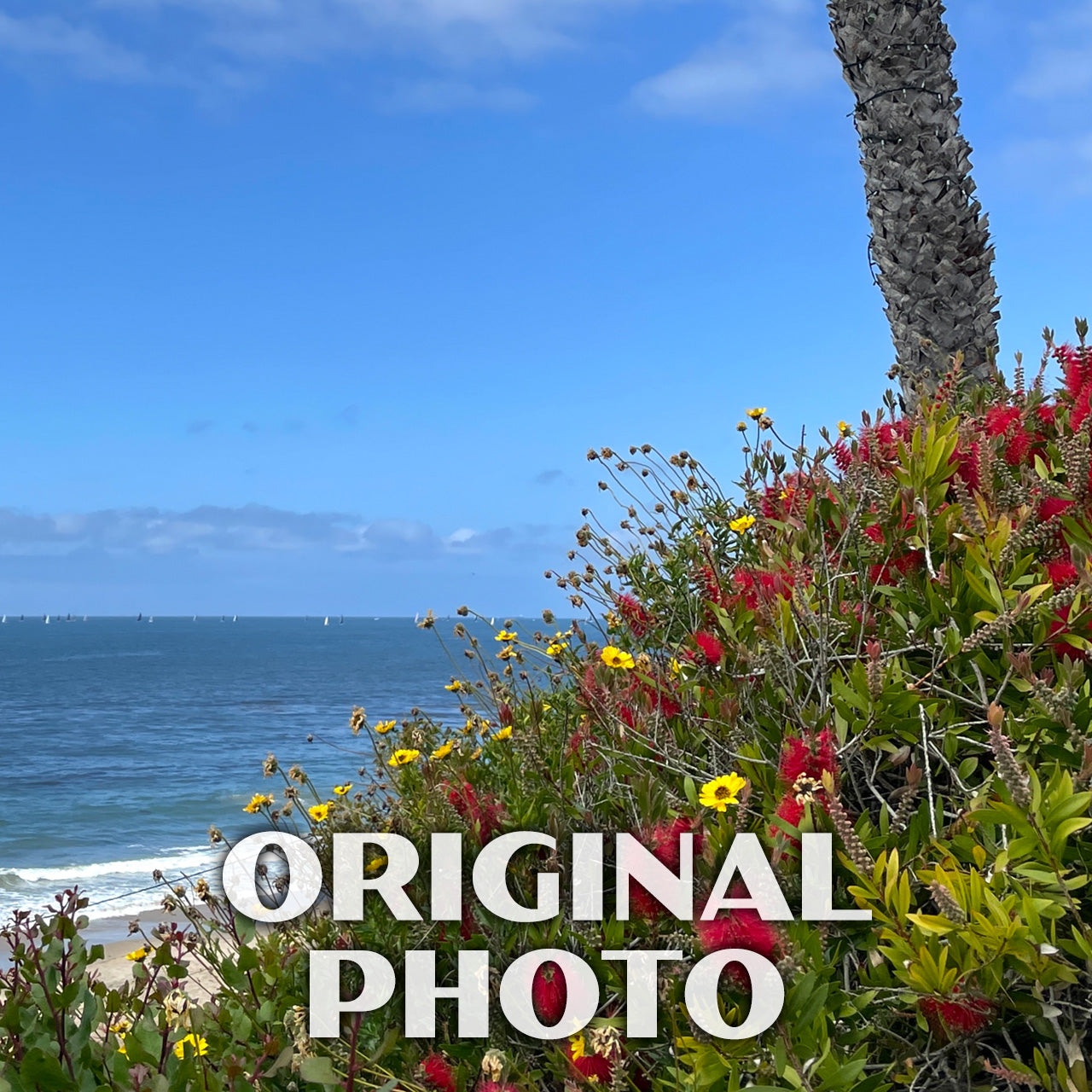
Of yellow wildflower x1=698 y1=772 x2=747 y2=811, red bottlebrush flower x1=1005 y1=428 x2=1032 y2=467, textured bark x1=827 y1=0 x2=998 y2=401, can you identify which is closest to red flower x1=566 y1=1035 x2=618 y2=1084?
yellow wildflower x1=698 y1=772 x2=747 y2=811

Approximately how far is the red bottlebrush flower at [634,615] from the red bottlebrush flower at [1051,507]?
57.0 inches

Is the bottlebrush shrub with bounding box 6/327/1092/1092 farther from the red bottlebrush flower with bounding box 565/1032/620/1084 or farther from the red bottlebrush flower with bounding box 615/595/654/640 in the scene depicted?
the red bottlebrush flower with bounding box 615/595/654/640

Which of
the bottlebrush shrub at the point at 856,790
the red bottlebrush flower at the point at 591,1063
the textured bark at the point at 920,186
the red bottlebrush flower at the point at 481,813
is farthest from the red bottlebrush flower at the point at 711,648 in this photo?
the textured bark at the point at 920,186

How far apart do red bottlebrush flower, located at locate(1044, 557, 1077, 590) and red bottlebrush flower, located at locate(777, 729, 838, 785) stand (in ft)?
2.39

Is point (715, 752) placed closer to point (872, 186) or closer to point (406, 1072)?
point (406, 1072)

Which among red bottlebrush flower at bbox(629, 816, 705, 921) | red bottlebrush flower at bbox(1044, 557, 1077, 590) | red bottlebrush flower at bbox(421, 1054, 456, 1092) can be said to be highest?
red bottlebrush flower at bbox(1044, 557, 1077, 590)

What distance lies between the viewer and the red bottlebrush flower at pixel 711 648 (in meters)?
2.97

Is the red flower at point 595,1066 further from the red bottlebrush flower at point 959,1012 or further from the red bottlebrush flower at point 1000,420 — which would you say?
the red bottlebrush flower at point 1000,420

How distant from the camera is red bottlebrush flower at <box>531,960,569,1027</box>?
249 cm

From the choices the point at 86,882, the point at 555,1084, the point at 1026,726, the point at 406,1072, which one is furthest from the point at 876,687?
the point at 86,882

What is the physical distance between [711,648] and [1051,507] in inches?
40.5

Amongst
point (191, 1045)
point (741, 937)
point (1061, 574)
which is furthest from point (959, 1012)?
point (191, 1045)

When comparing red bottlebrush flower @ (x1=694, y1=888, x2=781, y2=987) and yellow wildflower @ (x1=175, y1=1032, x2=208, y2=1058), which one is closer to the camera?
red bottlebrush flower @ (x1=694, y1=888, x2=781, y2=987)

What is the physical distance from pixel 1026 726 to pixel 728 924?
78 cm
